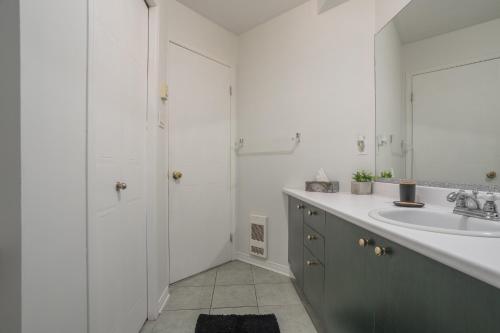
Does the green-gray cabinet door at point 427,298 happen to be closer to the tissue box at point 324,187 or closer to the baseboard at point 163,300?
the tissue box at point 324,187

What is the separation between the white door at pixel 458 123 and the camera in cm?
93

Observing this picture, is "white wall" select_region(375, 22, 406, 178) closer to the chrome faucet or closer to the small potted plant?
the small potted plant

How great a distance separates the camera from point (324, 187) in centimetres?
170

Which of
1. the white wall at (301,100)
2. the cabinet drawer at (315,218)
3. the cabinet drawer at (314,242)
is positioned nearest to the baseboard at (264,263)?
the white wall at (301,100)

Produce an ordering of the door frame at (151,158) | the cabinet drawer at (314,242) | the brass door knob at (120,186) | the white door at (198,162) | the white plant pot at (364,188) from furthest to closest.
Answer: the white door at (198,162) < the white plant pot at (364,188) < the door frame at (151,158) < the cabinet drawer at (314,242) < the brass door knob at (120,186)

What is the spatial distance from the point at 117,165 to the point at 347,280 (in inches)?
48.0

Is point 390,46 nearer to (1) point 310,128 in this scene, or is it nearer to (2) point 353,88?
(2) point 353,88

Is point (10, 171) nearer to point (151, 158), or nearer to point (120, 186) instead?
point (120, 186)

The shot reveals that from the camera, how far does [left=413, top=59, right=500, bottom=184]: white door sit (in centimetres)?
93

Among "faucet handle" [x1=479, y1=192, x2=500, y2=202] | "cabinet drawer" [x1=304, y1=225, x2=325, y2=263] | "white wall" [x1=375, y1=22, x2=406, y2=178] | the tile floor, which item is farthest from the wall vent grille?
"faucet handle" [x1=479, y1=192, x2=500, y2=202]

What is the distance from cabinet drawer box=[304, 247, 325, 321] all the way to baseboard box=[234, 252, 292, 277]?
61 cm

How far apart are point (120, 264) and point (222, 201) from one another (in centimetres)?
126

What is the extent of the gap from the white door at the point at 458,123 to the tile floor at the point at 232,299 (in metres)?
1.23

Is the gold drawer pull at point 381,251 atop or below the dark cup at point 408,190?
below
